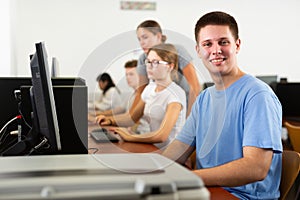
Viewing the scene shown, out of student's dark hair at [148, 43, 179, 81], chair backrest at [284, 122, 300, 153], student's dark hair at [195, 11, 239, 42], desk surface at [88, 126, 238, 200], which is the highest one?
student's dark hair at [195, 11, 239, 42]

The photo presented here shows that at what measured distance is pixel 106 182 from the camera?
49cm

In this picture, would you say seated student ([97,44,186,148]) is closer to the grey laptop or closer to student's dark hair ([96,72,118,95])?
student's dark hair ([96,72,118,95])

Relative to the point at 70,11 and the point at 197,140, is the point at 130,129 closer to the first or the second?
A: the point at 197,140

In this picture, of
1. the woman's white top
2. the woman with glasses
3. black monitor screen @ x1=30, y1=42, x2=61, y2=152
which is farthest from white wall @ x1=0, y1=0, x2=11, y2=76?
black monitor screen @ x1=30, y1=42, x2=61, y2=152

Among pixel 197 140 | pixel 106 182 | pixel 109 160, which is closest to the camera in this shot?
pixel 106 182

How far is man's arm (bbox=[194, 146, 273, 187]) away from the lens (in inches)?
51.1

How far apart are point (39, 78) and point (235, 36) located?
2.60ft

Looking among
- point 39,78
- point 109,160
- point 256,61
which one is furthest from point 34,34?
→ point 109,160

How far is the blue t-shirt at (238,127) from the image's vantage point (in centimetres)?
141

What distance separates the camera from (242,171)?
1312 mm

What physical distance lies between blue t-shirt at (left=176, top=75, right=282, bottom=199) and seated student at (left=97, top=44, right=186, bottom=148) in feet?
0.26

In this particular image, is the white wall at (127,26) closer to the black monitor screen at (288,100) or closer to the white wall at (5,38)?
the white wall at (5,38)

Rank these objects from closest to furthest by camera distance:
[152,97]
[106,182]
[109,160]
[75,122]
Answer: [106,182] < [109,160] < [75,122] < [152,97]

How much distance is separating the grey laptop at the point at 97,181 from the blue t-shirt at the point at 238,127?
88 cm
